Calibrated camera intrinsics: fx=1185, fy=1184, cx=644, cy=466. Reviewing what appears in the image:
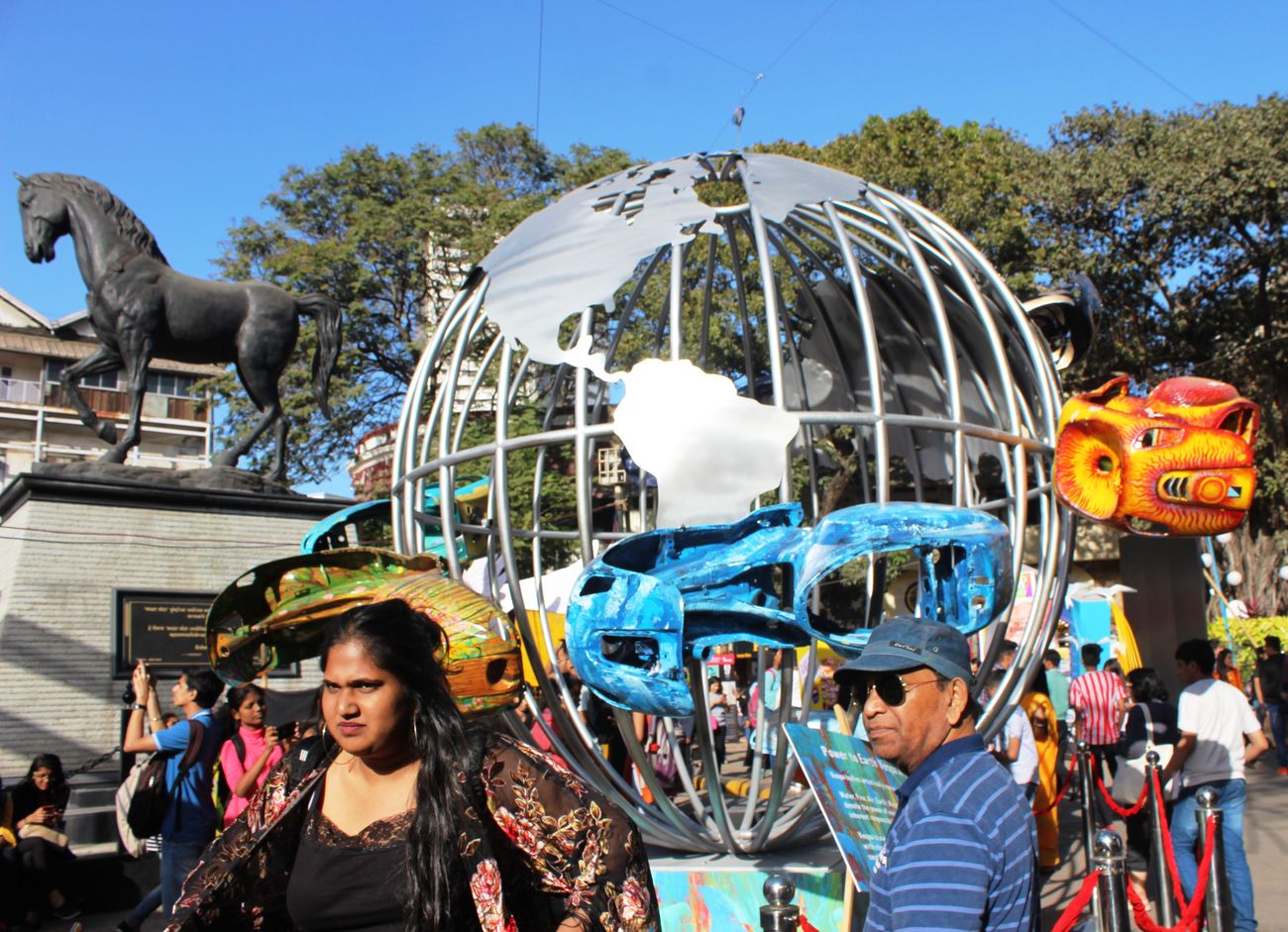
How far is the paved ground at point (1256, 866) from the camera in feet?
18.4

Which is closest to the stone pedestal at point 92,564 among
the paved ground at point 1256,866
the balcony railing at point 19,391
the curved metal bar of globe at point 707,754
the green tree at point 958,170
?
the paved ground at point 1256,866

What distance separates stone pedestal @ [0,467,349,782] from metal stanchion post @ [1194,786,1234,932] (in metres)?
6.55

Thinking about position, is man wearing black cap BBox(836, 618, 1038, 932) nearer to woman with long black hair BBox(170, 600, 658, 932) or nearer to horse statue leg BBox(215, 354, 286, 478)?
woman with long black hair BBox(170, 600, 658, 932)

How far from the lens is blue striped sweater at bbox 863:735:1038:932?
186 cm

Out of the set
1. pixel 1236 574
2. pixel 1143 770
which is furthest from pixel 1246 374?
pixel 1143 770

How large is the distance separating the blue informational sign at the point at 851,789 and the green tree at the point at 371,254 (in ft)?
54.6

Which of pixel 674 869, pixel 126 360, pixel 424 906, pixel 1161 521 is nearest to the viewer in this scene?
pixel 424 906

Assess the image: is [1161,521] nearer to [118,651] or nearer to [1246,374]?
[118,651]

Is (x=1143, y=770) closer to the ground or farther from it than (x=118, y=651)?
closer to the ground

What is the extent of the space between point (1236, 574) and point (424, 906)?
19.8m

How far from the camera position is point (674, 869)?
12.9ft

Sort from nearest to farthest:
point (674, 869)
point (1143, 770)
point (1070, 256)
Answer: point (674, 869) < point (1143, 770) < point (1070, 256)

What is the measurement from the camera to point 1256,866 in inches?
259

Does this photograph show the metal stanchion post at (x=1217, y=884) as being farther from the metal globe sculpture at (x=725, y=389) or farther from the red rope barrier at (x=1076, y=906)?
the red rope barrier at (x=1076, y=906)
